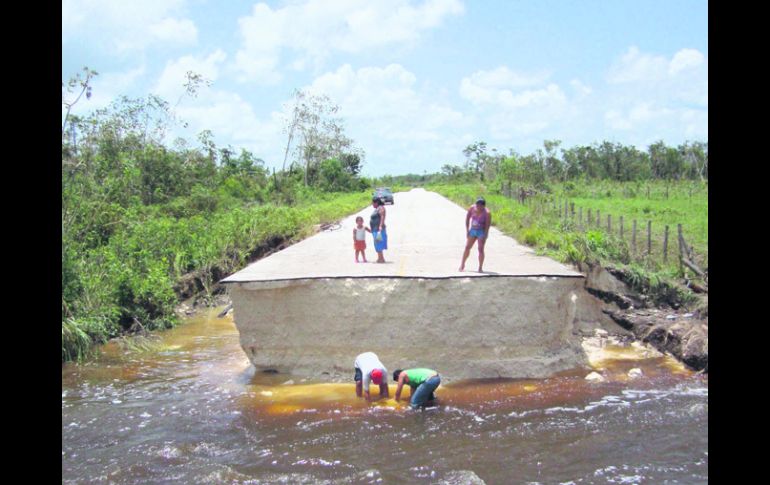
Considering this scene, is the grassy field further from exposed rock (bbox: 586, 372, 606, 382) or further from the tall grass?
the tall grass

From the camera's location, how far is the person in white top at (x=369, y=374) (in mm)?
8703

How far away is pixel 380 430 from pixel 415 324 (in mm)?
2505

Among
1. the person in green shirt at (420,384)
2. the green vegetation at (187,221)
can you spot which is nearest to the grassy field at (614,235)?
the green vegetation at (187,221)

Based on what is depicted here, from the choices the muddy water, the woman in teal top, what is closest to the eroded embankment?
the muddy water

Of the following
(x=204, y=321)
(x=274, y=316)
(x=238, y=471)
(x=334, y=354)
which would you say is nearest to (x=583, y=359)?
(x=334, y=354)

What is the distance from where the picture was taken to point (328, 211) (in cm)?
2644

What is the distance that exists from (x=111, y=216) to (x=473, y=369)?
13.3 metres

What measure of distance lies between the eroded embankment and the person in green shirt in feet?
4.47

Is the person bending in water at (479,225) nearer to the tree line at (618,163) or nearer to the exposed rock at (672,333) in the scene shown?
the exposed rock at (672,333)

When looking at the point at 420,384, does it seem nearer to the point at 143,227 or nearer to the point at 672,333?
the point at 672,333

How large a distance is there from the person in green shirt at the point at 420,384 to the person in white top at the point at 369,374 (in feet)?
0.87

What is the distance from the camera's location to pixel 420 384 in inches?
335

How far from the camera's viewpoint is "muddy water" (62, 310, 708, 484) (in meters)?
6.66

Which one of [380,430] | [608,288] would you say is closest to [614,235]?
[608,288]
